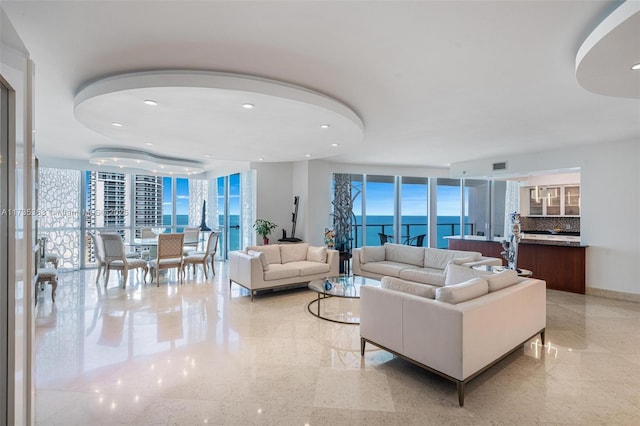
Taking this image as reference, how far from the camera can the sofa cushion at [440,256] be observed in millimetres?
5668

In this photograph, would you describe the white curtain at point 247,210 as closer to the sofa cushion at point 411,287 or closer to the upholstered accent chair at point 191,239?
the upholstered accent chair at point 191,239

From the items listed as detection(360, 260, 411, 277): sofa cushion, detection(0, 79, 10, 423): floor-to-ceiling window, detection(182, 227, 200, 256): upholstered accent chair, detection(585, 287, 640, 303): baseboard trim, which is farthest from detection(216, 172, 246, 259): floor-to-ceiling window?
detection(585, 287, 640, 303): baseboard trim

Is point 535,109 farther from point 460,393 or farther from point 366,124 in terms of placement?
point 460,393

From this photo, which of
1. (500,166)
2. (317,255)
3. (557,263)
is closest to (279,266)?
(317,255)

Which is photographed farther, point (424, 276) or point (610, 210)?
point (610, 210)

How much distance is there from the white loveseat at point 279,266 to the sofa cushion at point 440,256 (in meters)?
1.74

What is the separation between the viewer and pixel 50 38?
2.41 meters

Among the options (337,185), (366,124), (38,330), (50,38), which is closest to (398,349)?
(366,124)

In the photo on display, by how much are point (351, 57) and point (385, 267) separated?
4195mm

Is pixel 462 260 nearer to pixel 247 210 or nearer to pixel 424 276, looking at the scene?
pixel 424 276

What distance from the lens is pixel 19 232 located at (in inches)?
76.7

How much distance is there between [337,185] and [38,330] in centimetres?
679

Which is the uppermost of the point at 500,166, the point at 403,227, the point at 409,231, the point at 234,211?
the point at 500,166

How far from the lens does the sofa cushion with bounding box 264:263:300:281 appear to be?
532cm
